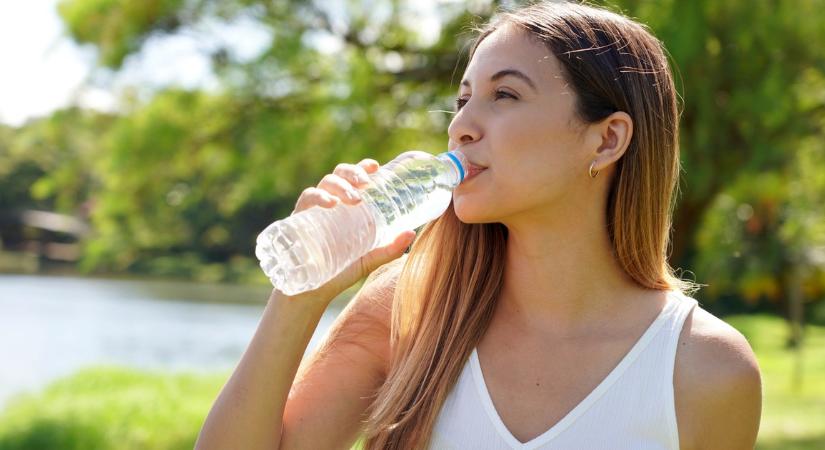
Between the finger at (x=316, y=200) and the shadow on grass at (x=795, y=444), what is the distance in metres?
7.53

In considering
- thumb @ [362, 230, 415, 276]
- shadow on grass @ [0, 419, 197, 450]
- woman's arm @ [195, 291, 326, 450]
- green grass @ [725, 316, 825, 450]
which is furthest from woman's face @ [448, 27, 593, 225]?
shadow on grass @ [0, 419, 197, 450]

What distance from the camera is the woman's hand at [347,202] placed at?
6.18ft

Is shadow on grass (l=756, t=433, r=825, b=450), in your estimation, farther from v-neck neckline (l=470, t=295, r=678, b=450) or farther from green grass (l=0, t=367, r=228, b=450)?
v-neck neckline (l=470, t=295, r=678, b=450)

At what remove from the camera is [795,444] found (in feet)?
28.8

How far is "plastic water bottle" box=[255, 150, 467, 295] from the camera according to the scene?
1.88 m

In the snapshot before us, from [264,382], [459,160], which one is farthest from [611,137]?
[264,382]

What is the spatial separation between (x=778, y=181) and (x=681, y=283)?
21.0ft

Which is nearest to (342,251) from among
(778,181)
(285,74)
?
(285,74)

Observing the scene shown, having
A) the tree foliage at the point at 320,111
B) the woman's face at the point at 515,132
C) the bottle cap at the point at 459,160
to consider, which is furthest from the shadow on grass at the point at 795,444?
the bottle cap at the point at 459,160

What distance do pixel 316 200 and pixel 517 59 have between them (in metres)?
0.51

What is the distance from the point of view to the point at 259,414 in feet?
6.24

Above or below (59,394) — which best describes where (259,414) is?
above

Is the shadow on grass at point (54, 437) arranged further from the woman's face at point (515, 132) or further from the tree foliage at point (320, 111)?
the woman's face at point (515, 132)

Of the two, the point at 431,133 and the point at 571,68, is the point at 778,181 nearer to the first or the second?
the point at 431,133
